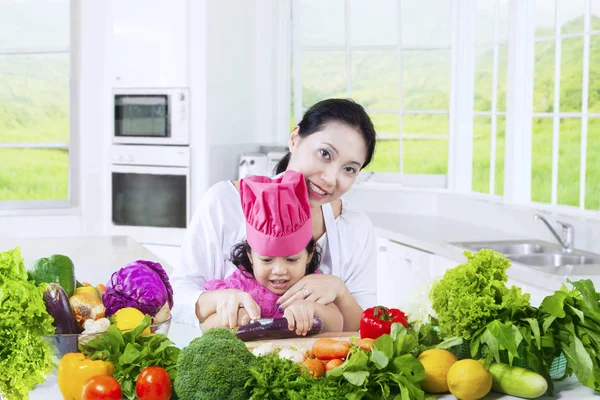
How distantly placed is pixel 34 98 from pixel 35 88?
103 mm

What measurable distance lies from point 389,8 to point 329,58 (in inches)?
20.8

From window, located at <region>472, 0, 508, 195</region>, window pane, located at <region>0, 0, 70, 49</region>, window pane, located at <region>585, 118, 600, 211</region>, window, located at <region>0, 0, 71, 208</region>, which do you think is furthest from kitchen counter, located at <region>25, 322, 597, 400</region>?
window pane, located at <region>585, 118, 600, 211</region>

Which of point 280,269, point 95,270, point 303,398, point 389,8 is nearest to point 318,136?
point 280,269

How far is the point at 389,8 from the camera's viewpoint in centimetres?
554

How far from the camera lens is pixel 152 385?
1524 mm

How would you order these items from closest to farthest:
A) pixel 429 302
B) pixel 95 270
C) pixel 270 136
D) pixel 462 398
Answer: pixel 462 398 → pixel 429 302 → pixel 95 270 → pixel 270 136

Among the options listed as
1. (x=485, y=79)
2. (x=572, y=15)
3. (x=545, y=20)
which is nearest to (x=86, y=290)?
(x=485, y=79)

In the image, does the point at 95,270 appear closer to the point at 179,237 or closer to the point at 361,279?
the point at 361,279

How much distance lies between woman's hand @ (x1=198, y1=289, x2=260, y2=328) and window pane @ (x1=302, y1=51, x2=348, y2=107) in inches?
151

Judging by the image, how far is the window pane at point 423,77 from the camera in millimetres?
5445

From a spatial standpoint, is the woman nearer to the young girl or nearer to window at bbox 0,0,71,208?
the young girl

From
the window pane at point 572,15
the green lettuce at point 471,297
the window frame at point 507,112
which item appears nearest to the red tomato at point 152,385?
the green lettuce at point 471,297

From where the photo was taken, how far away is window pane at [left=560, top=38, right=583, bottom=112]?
8797 millimetres

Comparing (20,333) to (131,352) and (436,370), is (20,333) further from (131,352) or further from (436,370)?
(436,370)
